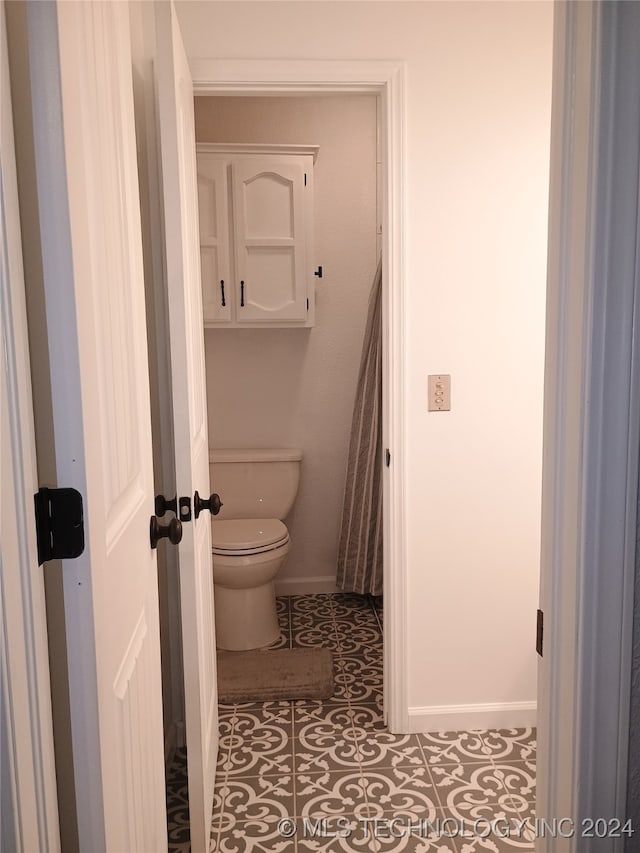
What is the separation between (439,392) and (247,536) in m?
1.11

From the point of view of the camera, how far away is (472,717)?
2406 millimetres

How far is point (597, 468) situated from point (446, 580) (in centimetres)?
156

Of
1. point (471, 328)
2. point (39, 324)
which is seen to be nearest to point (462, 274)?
point (471, 328)

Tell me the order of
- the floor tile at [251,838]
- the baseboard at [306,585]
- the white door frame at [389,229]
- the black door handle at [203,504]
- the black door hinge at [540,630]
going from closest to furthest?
the black door hinge at [540,630] < the black door handle at [203,504] < the floor tile at [251,838] < the white door frame at [389,229] < the baseboard at [306,585]

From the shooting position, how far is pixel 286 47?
6.88 ft

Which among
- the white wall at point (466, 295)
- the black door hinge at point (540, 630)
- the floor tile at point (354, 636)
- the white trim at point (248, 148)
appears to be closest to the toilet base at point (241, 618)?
the floor tile at point (354, 636)

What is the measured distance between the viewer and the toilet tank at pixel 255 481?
331 centimetres

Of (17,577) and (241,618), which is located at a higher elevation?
(17,577)

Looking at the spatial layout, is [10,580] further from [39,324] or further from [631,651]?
[631,651]

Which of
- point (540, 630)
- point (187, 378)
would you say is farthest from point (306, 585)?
point (540, 630)

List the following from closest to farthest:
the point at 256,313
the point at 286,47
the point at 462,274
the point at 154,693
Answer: the point at 154,693 < the point at 286,47 < the point at 462,274 < the point at 256,313

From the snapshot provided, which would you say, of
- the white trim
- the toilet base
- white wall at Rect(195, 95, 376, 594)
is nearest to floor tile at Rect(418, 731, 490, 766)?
the toilet base

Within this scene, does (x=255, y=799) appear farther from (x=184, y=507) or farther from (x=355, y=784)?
(x=184, y=507)

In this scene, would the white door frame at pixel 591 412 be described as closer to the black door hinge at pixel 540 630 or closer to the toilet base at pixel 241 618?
the black door hinge at pixel 540 630
